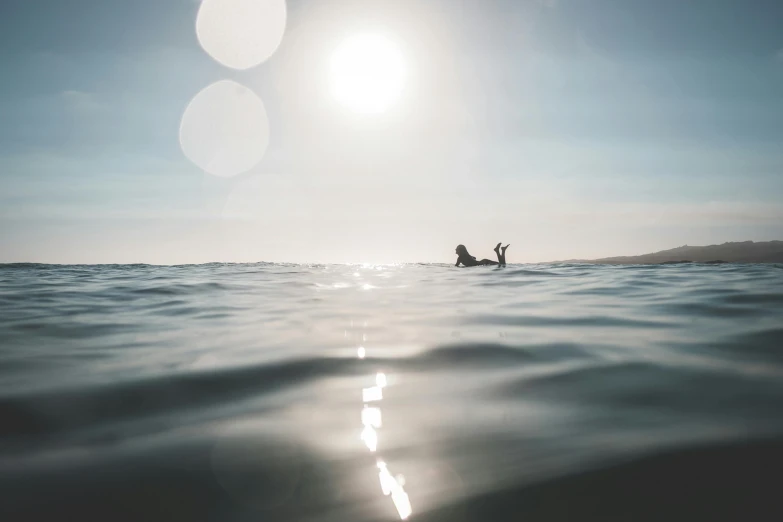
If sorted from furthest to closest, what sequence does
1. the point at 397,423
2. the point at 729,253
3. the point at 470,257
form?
the point at 729,253 < the point at 470,257 < the point at 397,423

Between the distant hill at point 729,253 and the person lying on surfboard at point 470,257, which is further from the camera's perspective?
the distant hill at point 729,253

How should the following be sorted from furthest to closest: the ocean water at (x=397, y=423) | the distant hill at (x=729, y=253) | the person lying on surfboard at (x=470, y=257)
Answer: the distant hill at (x=729, y=253) → the person lying on surfboard at (x=470, y=257) → the ocean water at (x=397, y=423)

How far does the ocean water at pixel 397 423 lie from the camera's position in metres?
1.35

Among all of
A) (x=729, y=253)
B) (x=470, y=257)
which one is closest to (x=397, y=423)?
(x=470, y=257)

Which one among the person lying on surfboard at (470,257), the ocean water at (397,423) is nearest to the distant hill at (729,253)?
the person lying on surfboard at (470,257)

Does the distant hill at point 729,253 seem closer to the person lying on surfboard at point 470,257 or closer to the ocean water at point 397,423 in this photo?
the person lying on surfboard at point 470,257

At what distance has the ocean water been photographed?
4.42 feet

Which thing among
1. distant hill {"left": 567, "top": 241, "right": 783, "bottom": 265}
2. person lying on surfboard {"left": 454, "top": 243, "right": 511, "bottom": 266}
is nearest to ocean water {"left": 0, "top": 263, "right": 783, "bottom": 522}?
person lying on surfboard {"left": 454, "top": 243, "right": 511, "bottom": 266}

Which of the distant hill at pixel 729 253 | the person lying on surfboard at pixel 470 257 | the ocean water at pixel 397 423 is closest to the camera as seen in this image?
the ocean water at pixel 397 423

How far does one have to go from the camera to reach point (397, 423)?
2.04m

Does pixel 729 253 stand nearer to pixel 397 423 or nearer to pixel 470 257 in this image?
pixel 470 257

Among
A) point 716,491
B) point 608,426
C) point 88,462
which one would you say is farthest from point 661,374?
point 88,462

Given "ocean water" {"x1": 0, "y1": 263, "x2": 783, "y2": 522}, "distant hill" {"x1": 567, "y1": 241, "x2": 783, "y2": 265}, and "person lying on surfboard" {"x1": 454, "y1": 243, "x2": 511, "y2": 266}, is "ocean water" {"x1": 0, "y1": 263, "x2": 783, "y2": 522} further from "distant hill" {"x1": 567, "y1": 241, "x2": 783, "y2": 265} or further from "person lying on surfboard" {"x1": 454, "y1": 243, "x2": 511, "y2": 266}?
"distant hill" {"x1": 567, "y1": 241, "x2": 783, "y2": 265}

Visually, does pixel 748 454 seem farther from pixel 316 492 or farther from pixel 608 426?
pixel 316 492
